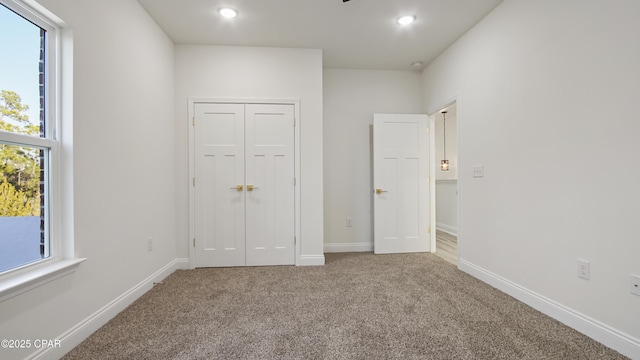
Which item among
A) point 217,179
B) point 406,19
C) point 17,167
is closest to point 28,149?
point 17,167

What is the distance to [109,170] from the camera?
6.00ft

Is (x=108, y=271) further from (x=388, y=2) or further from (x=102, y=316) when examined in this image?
(x=388, y=2)

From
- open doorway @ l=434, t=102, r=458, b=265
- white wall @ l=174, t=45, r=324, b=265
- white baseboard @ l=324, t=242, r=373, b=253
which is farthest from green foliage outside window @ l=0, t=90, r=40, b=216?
open doorway @ l=434, t=102, r=458, b=265

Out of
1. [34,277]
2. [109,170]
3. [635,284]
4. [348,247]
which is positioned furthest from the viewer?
[348,247]

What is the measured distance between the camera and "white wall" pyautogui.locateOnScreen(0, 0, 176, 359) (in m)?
1.42

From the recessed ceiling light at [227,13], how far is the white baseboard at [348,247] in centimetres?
287

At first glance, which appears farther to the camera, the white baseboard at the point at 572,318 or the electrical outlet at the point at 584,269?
the electrical outlet at the point at 584,269

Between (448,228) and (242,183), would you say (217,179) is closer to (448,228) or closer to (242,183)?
(242,183)

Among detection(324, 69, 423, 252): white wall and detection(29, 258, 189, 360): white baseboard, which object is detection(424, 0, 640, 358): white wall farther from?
detection(29, 258, 189, 360): white baseboard

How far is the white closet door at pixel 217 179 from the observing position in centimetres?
287

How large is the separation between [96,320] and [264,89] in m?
2.51

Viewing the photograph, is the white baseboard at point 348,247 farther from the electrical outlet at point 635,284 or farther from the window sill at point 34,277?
the window sill at point 34,277

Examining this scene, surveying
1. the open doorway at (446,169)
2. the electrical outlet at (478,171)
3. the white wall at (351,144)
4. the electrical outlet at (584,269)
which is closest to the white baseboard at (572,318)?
the electrical outlet at (584,269)

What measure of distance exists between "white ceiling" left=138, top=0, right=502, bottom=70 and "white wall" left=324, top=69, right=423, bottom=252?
450mm
